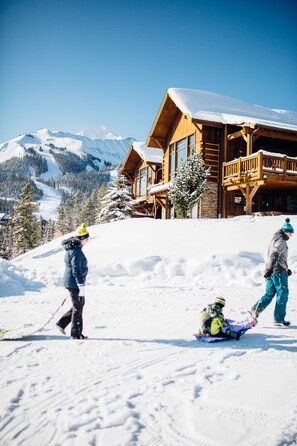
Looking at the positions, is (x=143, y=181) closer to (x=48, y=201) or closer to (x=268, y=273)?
(x=268, y=273)

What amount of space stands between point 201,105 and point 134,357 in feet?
61.6

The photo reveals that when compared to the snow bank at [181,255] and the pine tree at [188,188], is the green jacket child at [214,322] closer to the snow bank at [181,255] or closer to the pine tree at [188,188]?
the snow bank at [181,255]

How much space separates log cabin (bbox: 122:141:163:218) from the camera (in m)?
25.3

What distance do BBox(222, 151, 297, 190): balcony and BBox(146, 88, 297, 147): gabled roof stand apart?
1.90 meters

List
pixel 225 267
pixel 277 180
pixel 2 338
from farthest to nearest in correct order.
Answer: pixel 277 180 → pixel 225 267 → pixel 2 338

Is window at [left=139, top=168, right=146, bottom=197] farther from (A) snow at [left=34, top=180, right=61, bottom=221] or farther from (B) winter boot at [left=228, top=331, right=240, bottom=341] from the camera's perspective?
(A) snow at [left=34, top=180, right=61, bottom=221]

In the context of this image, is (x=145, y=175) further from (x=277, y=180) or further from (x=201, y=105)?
(x=277, y=180)

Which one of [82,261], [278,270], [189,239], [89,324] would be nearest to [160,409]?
[82,261]

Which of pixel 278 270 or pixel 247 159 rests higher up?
pixel 247 159

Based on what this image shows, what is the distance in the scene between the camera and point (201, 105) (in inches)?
769

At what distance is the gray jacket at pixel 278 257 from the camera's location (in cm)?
504

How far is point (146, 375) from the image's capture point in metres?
3.05

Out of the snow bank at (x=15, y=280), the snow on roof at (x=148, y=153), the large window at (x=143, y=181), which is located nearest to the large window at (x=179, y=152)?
the snow on roof at (x=148, y=153)

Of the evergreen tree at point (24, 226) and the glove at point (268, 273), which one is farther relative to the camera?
the evergreen tree at point (24, 226)
